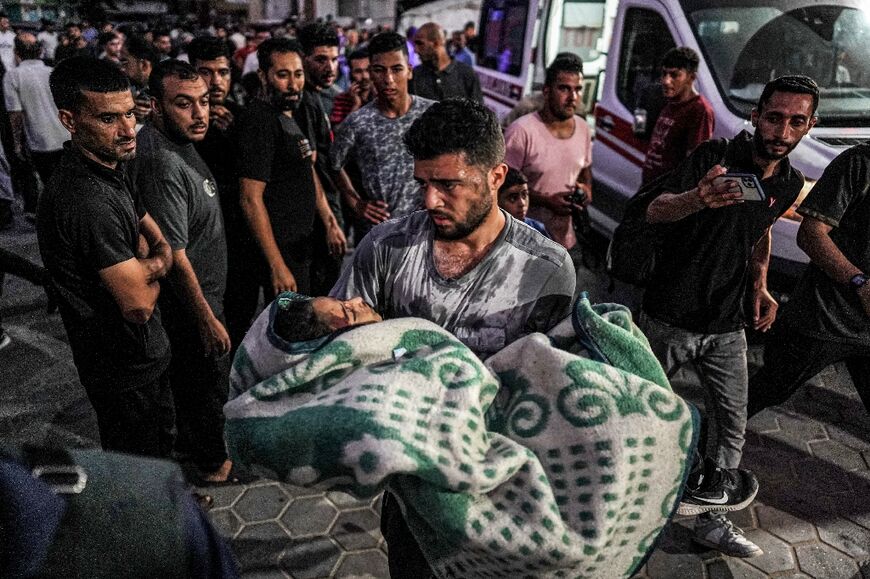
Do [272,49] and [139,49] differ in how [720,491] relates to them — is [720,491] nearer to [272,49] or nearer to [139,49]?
[272,49]

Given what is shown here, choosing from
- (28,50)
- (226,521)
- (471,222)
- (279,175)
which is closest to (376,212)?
(279,175)

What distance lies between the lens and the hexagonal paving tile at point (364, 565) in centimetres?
288

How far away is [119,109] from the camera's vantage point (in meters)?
2.60

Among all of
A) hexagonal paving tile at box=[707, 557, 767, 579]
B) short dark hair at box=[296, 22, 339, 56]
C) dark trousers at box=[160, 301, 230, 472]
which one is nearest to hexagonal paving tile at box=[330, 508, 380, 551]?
dark trousers at box=[160, 301, 230, 472]

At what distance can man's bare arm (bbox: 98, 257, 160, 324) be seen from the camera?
245cm

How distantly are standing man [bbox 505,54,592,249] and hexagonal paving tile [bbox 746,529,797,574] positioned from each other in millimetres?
2010

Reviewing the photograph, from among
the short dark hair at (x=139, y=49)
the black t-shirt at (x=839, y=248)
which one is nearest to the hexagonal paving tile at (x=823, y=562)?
the black t-shirt at (x=839, y=248)

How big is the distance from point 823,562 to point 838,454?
1021mm

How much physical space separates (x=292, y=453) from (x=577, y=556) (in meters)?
0.69

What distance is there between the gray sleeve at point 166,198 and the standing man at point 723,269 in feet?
6.77

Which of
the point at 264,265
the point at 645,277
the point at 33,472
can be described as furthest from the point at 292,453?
the point at 264,265

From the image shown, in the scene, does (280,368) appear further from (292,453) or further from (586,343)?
(586,343)

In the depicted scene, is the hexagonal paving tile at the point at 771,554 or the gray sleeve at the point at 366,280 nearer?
the gray sleeve at the point at 366,280

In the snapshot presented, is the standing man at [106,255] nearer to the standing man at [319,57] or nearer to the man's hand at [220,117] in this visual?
the man's hand at [220,117]
